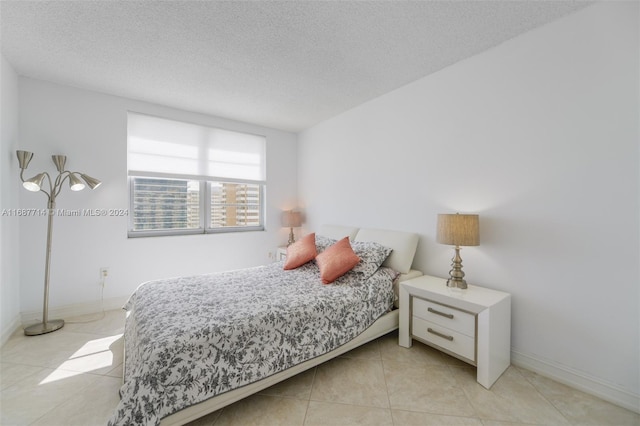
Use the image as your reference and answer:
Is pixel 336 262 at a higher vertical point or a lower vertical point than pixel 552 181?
lower

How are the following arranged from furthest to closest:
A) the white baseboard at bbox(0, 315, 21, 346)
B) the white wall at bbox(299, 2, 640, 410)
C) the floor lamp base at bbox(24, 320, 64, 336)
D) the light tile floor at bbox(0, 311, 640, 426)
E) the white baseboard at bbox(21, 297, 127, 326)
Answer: the white baseboard at bbox(21, 297, 127, 326) → the floor lamp base at bbox(24, 320, 64, 336) → the white baseboard at bbox(0, 315, 21, 346) → the white wall at bbox(299, 2, 640, 410) → the light tile floor at bbox(0, 311, 640, 426)

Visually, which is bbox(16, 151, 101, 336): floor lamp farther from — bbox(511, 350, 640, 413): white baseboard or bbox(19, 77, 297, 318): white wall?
bbox(511, 350, 640, 413): white baseboard

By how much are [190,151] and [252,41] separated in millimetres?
2071

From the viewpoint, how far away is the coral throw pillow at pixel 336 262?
2316 millimetres

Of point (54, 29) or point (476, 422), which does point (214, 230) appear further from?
point (476, 422)

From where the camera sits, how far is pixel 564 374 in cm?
179

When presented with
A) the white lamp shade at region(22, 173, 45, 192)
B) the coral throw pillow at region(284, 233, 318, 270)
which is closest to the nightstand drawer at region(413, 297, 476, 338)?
the coral throw pillow at region(284, 233, 318, 270)

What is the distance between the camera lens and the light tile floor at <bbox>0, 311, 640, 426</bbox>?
148 cm

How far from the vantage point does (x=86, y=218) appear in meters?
2.93

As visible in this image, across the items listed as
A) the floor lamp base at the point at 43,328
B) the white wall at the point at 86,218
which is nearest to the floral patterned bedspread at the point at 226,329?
the floor lamp base at the point at 43,328

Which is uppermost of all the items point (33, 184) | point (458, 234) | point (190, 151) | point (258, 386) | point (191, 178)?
point (190, 151)

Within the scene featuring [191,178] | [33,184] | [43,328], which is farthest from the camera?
[191,178]

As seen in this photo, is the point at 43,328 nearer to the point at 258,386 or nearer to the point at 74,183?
the point at 74,183

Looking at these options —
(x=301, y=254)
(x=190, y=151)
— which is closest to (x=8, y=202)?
(x=190, y=151)
